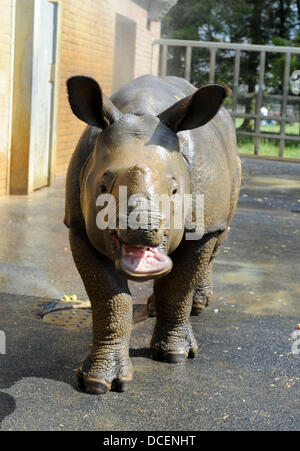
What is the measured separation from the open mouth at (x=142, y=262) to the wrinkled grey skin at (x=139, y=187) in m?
0.01

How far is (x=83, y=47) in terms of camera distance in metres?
13.2

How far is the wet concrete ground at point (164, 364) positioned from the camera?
385 centimetres

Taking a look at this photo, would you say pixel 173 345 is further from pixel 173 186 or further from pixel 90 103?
pixel 90 103

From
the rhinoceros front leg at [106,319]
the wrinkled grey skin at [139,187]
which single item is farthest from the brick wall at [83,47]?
the rhinoceros front leg at [106,319]

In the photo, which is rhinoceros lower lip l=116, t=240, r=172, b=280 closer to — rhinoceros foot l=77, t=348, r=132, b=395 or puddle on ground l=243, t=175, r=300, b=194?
rhinoceros foot l=77, t=348, r=132, b=395

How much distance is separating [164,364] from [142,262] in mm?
1365

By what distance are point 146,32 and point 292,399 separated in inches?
586

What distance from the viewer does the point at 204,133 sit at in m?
4.53

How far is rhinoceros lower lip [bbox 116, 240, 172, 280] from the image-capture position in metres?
3.44

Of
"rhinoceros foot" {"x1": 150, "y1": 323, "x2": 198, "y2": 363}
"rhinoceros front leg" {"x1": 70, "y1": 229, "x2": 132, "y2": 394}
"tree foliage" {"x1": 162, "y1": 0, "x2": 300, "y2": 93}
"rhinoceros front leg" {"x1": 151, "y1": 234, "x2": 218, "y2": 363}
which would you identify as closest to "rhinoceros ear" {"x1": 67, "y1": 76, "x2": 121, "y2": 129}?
"rhinoceros front leg" {"x1": 70, "y1": 229, "x2": 132, "y2": 394}

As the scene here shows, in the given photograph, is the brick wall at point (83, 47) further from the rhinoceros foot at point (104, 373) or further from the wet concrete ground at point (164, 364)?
the rhinoceros foot at point (104, 373)

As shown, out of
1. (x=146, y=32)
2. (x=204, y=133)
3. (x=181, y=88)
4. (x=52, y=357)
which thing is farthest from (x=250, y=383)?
(x=146, y=32)

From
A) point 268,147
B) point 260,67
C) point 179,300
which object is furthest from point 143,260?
point 268,147

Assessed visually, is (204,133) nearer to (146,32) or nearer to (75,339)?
(75,339)
